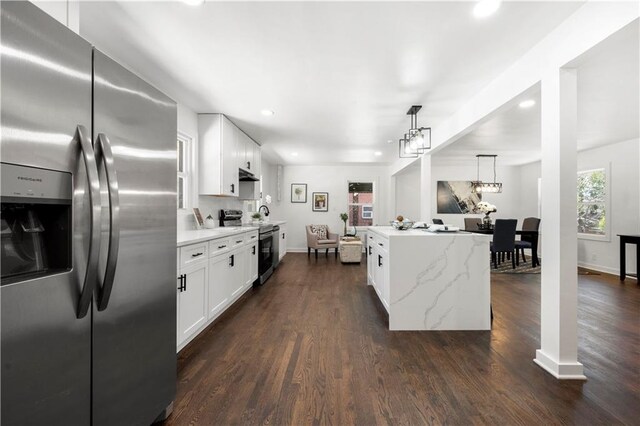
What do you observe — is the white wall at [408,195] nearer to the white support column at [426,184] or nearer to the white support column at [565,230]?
the white support column at [426,184]

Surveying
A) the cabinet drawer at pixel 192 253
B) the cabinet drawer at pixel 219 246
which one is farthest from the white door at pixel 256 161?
the cabinet drawer at pixel 192 253

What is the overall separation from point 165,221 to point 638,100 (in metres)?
5.06

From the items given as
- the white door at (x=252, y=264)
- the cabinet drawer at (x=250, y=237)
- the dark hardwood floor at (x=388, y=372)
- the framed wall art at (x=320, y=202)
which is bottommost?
the dark hardwood floor at (x=388, y=372)

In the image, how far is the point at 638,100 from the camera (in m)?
3.32

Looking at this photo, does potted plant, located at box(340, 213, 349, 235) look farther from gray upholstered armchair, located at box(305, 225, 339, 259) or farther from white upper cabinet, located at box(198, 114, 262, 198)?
white upper cabinet, located at box(198, 114, 262, 198)

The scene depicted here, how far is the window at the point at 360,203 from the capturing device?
8141mm

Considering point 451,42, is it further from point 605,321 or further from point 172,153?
point 605,321

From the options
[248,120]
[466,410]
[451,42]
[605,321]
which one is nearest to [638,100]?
[605,321]

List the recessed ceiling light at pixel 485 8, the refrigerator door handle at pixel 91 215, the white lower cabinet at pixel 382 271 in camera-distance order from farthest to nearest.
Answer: the white lower cabinet at pixel 382 271 → the recessed ceiling light at pixel 485 8 → the refrigerator door handle at pixel 91 215

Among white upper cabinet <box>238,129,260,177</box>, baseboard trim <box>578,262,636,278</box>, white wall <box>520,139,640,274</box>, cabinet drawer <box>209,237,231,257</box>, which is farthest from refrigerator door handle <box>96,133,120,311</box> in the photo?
baseboard trim <box>578,262,636,278</box>

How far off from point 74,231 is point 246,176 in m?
3.87

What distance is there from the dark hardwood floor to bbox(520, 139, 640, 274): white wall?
2.63 metres

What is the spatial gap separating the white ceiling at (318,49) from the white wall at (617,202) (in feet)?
13.7

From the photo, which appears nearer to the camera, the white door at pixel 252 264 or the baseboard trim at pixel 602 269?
the white door at pixel 252 264
